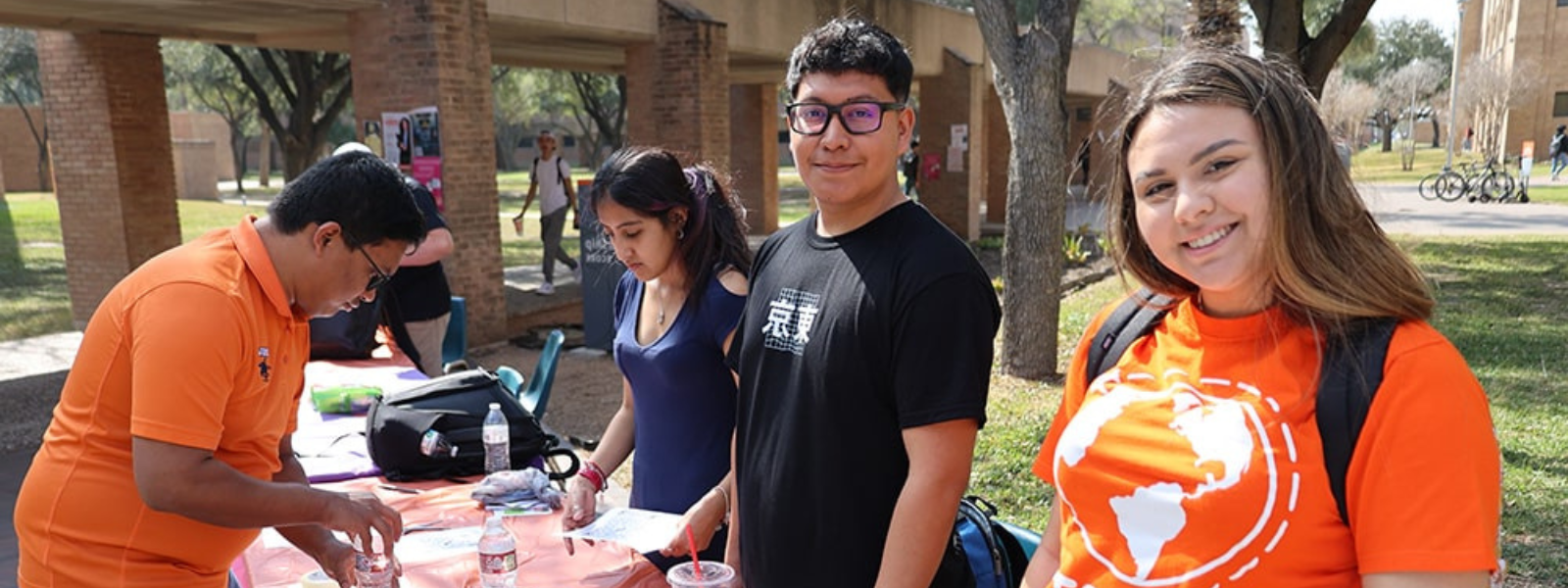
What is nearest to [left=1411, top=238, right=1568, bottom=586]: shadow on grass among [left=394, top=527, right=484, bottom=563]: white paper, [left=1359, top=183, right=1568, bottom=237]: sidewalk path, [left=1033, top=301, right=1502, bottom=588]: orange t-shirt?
[left=1033, top=301, right=1502, bottom=588]: orange t-shirt

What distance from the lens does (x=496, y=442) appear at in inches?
130

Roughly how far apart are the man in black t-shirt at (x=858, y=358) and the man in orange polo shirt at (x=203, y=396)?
32.9 inches

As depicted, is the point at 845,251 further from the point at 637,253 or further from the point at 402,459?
the point at 402,459

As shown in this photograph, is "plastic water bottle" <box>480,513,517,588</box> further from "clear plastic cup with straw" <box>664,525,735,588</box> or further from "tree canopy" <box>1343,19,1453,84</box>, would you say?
"tree canopy" <box>1343,19,1453,84</box>

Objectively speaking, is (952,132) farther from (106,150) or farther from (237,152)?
(237,152)

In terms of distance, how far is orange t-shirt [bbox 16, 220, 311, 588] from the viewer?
179 centimetres

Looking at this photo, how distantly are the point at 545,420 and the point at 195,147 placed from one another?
34187mm

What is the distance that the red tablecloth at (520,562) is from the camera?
256cm

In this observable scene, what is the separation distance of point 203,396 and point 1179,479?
1622mm

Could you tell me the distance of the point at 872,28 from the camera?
1970mm

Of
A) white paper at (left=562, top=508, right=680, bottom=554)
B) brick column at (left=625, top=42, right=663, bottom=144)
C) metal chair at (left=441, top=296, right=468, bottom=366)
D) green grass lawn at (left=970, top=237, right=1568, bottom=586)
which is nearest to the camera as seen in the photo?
white paper at (left=562, top=508, right=680, bottom=554)

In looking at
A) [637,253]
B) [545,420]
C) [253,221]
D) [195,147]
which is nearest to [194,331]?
[253,221]

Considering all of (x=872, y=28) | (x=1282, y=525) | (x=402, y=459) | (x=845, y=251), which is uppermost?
(x=872, y=28)

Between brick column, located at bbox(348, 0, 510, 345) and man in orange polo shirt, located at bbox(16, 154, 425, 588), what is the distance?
651cm
